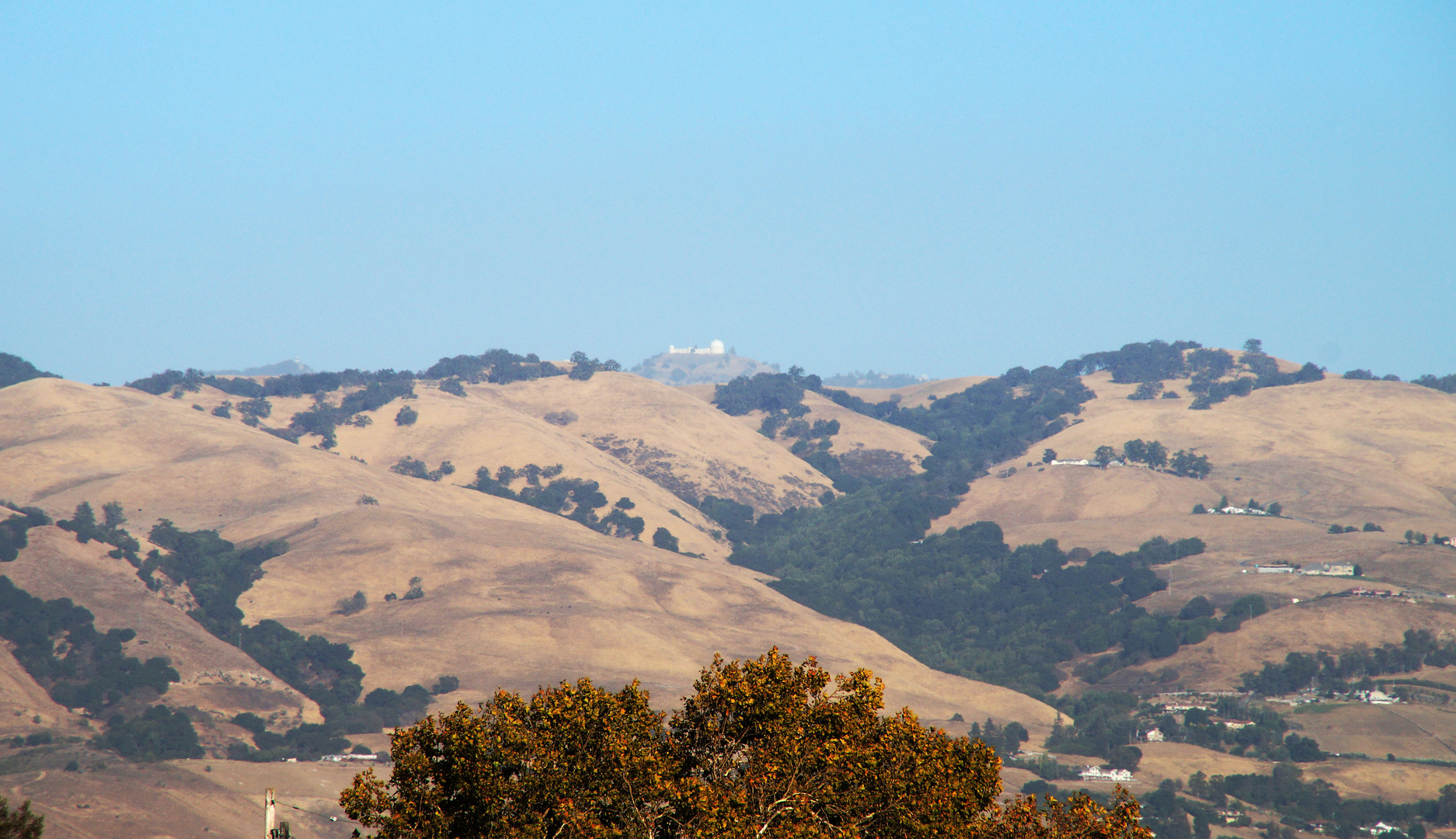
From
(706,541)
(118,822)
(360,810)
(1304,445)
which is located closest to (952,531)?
(706,541)

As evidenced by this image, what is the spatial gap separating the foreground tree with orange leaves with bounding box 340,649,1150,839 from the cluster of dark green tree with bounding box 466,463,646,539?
117774mm

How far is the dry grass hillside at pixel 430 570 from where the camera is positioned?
91.1 meters

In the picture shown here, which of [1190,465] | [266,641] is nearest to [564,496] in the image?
[266,641]

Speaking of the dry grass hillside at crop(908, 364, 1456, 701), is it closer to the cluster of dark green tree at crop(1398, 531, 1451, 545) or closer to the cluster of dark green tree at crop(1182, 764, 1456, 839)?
the cluster of dark green tree at crop(1398, 531, 1451, 545)

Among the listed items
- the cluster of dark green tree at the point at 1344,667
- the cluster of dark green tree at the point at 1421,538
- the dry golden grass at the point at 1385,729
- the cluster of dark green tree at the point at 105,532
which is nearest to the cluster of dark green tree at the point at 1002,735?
the dry golden grass at the point at 1385,729

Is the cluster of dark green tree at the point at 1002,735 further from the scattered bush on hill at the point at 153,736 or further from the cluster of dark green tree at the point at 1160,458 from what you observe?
the cluster of dark green tree at the point at 1160,458

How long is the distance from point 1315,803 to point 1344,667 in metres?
28.1

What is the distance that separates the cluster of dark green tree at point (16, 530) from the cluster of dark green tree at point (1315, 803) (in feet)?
267

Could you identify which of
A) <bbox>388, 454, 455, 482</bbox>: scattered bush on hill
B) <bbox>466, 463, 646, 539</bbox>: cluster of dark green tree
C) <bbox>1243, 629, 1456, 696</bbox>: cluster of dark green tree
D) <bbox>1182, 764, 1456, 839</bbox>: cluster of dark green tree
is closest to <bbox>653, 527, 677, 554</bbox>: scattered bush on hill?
<bbox>466, 463, 646, 539</bbox>: cluster of dark green tree

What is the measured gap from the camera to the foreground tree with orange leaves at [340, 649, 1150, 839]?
20297mm

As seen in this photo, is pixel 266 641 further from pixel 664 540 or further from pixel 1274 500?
pixel 1274 500

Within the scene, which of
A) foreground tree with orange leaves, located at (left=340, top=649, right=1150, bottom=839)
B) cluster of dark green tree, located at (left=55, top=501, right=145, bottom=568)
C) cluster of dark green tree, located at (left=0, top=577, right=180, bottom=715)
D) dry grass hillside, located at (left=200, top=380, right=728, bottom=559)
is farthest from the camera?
dry grass hillside, located at (left=200, top=380, right=728, bottom=559)

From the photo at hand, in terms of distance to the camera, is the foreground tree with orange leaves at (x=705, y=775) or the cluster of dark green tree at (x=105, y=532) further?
the cluster of dark green tree at (x=105, y=532)

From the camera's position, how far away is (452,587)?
102m
